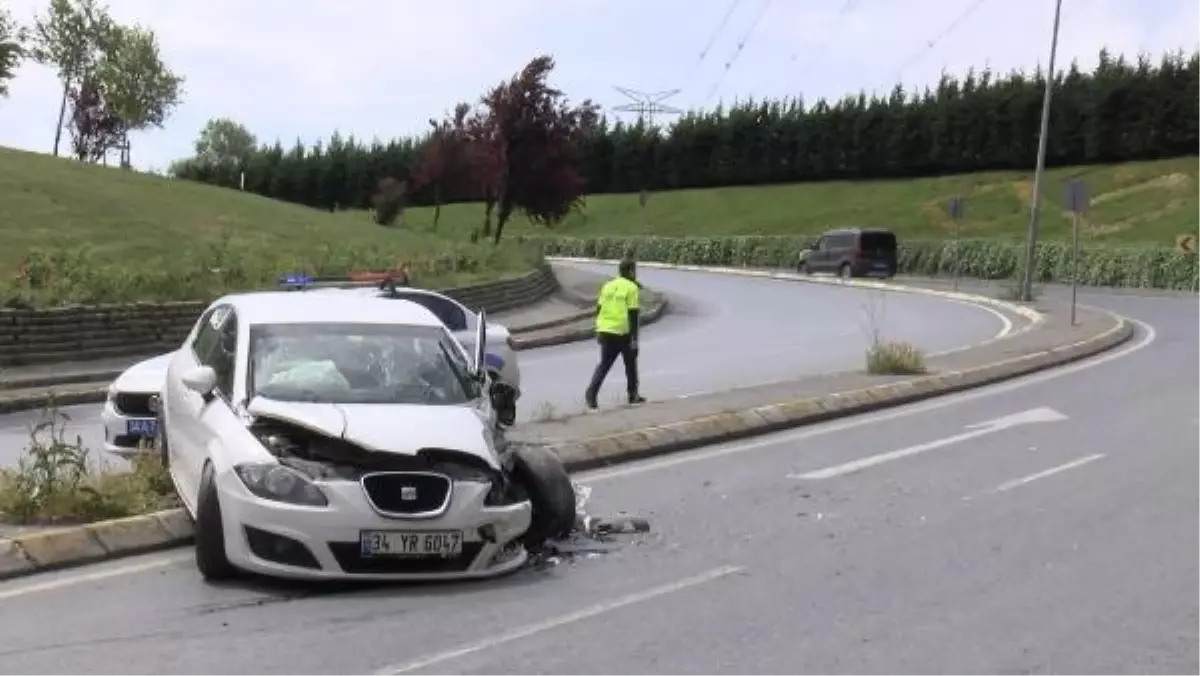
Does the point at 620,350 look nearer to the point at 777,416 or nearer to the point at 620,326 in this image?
the point at 620,326

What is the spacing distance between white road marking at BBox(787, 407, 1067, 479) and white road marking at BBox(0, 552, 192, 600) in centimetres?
498

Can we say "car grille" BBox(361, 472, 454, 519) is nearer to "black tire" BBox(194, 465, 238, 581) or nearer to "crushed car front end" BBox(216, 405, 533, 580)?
"crushed car front end" BBox(216, 405, 533, 580)

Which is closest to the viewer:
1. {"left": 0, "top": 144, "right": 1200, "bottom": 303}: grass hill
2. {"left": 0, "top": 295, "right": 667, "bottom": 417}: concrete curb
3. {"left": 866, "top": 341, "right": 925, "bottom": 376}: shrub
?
{"left": 0, "top": 295, "right": 667, "bottom": 417}: concrete curb

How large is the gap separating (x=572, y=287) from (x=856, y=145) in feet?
177

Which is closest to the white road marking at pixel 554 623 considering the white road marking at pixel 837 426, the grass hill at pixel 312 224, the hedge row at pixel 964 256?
the white road marking at pixel 837 426

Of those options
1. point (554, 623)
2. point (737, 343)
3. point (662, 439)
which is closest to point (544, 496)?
point (554, 623)

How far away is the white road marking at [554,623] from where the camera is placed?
6312 millimetres

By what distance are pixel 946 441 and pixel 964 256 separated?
5161 cm

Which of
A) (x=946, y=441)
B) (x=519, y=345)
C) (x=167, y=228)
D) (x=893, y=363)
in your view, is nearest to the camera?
(x=946, y=441)

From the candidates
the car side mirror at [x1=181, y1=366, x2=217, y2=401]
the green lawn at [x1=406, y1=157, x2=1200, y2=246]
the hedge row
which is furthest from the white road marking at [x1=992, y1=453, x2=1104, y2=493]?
the green lawn at [x1=406, y1=157, x2=1200, y2=246]

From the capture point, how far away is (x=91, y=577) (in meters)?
7.84

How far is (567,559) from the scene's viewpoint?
28.1 feet

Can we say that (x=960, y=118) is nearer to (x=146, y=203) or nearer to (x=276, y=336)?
(x=146, y=203)

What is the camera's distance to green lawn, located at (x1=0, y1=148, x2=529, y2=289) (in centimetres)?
3125
